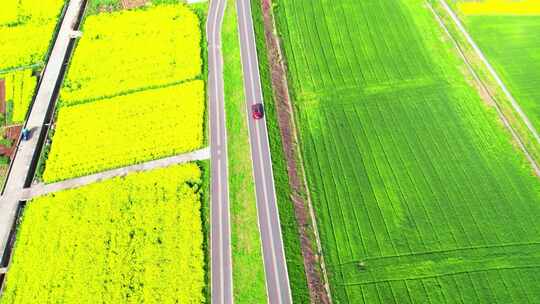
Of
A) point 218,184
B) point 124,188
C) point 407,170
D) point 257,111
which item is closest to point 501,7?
point 407,170

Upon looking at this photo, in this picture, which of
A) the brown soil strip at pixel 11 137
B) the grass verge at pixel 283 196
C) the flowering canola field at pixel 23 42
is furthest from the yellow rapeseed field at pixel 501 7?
the brown soil strip at pixel 11 137

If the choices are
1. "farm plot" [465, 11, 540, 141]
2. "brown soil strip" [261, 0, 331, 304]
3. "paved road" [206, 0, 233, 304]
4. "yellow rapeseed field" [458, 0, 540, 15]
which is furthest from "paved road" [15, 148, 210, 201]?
"yellow rapeseed field" [458, 0, 540, 15]

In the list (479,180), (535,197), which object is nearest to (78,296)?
(479,180)

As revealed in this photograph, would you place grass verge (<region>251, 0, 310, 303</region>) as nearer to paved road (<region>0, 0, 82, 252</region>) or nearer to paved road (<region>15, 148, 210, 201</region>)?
paved road (<region>15, 148, 210, 201</region>)

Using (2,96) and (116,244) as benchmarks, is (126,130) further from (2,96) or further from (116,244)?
(2,96)

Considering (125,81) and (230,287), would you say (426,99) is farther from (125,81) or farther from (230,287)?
(125,81)
